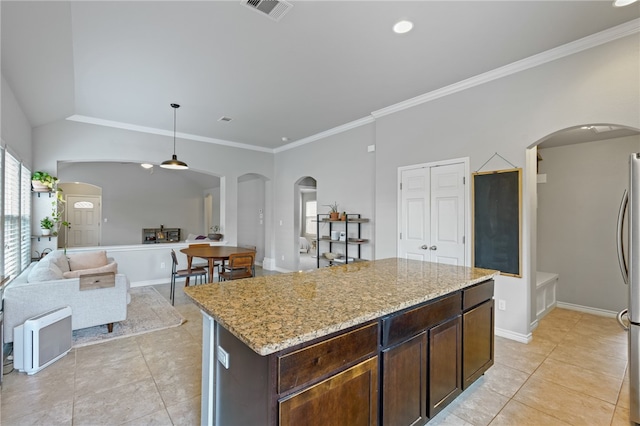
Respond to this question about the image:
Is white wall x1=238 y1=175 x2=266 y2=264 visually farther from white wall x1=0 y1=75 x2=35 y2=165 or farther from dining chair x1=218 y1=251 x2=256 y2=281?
white wall x1=0 y1=75 x2=35 y2=165

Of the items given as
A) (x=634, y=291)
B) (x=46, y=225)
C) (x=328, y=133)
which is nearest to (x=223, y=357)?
(x=634, y=291)

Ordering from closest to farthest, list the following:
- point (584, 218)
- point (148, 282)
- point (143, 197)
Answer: point (584, 218) < point (148, 282) < point (143, 197)

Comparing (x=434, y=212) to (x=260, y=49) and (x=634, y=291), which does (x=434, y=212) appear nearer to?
(x=634, y=291)

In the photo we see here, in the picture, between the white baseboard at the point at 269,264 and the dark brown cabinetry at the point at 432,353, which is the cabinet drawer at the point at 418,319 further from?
the white baseboard at the point at 269,264

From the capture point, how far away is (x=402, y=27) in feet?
8.53

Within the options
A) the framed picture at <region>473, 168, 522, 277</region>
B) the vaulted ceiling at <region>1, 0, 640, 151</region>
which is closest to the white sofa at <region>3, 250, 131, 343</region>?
the vaulted ceiling at <region>1, 0, 640, 151</region>

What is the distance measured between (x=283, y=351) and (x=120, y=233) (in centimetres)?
1027

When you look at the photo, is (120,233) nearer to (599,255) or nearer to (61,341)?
(61,341)

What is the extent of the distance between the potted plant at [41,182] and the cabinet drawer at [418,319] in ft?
17.7

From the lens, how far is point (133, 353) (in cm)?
297

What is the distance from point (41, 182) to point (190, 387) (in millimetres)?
4126

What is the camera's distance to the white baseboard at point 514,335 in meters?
3.23

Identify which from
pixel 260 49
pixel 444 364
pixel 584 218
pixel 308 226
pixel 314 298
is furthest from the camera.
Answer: pixel 308 226

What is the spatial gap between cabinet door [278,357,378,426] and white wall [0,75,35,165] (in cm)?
381
